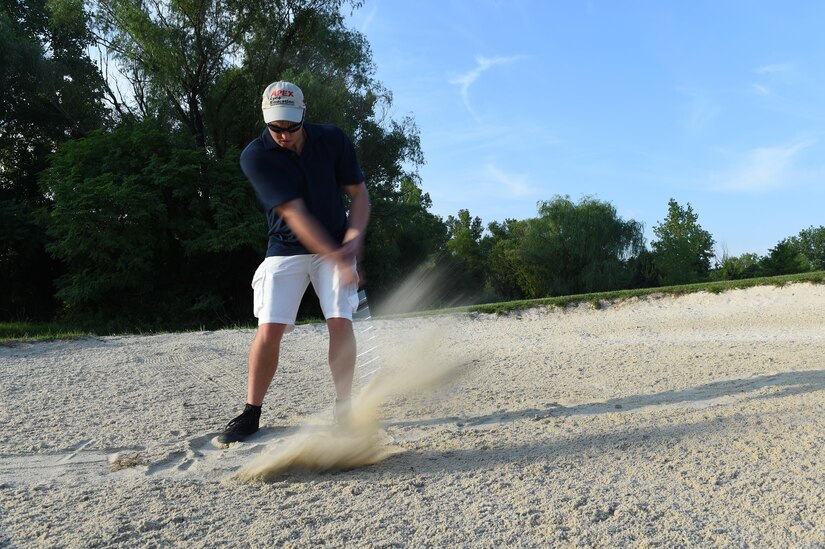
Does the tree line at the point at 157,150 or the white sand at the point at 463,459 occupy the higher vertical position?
the tree line at the point at 157,150

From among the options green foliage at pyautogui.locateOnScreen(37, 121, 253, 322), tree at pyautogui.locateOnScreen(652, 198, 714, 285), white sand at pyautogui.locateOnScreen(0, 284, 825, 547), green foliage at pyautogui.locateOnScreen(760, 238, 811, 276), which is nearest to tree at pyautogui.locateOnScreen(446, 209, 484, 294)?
tree at pyautogui.locateOnScreen(652, 198, 714, 285)

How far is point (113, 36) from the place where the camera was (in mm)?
22484

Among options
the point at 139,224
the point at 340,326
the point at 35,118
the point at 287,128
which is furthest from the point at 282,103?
the point at 35,118

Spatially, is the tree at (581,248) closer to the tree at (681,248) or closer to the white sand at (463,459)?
the tree at (681,248)

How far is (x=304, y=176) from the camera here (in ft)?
11.7

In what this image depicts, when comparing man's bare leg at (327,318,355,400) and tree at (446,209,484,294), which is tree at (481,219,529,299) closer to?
tree at (446,209,484,294)

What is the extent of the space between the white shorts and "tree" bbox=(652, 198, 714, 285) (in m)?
41.0

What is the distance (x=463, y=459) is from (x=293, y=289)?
1319 millimetres

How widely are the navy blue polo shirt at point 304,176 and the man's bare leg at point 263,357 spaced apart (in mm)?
436

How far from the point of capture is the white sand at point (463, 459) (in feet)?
7.41

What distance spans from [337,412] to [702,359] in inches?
158

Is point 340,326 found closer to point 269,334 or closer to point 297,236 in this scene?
point 269,334

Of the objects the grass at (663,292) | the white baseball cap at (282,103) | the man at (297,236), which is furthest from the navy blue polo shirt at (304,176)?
the grass at (663,292)

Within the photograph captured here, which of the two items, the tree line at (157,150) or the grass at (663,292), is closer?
the grass at (663,292)
